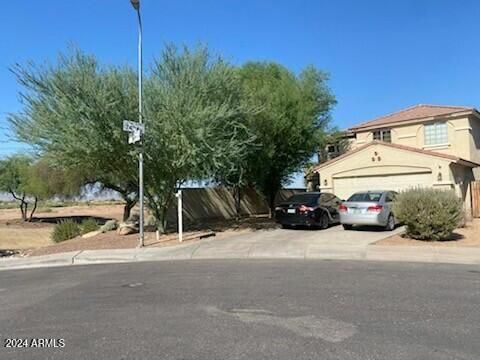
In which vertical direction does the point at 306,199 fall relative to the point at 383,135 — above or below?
below

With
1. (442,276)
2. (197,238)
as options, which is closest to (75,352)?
(442,276)

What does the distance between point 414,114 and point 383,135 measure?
2304 mm

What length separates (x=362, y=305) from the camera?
789 cm

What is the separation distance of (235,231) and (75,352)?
52.3ft

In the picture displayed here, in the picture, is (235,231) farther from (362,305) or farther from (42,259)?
(362,305)

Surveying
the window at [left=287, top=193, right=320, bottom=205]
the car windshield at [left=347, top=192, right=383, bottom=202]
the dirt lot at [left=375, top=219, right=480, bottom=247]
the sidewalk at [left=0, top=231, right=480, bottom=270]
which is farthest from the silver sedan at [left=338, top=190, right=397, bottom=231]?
the sidewalk at [left=0, top=231, right=480, bottom=270]

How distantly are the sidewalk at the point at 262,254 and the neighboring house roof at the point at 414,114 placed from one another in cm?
1814

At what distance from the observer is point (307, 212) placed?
21.0 meters

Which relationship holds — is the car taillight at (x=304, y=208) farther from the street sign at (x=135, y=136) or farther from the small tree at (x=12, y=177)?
the small tree at (x=12, y=177)

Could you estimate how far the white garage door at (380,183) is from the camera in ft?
80.5

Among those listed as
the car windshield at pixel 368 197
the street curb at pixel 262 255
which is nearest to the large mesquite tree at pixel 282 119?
the car windshield at pixel 368 197

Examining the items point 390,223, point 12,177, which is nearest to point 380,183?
point 390,223

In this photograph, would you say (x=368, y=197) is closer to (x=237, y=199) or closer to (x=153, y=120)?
(x=153, y=120)

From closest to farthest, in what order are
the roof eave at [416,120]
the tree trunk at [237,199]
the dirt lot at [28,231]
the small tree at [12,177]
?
1. the dirt lot at [28,231]
2. the roof eave at [416,120]
3. the tree trunk at [237,199]
4. the small tree at [12,177]
